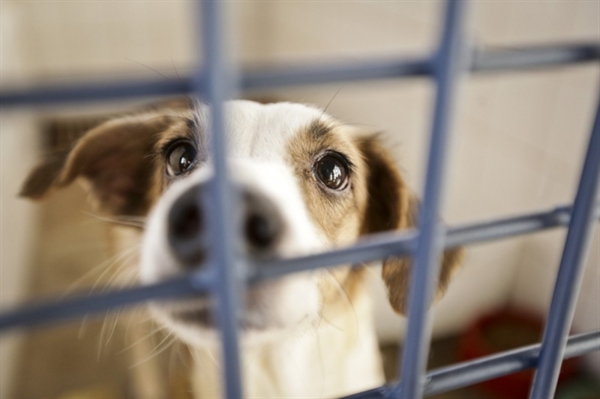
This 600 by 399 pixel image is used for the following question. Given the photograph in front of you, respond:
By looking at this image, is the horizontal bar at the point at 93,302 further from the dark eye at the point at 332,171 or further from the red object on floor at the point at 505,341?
the red object on floor at the point at 505,341

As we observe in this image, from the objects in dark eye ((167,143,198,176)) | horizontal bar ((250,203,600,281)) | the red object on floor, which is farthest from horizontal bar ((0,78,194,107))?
the red object on floor

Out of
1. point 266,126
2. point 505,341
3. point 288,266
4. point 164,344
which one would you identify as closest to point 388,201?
point 266,126

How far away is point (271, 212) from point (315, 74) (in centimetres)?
16

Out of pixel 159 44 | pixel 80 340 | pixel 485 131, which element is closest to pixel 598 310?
pixel 485 131

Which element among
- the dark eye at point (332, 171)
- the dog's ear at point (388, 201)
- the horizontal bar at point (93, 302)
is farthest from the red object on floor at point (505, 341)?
the horizontal bar at point (93, 302)

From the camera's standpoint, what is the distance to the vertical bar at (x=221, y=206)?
22cm

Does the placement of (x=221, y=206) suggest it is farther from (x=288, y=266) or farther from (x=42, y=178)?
(x=42, y=178)

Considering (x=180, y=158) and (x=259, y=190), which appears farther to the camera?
(x=180, y=158)

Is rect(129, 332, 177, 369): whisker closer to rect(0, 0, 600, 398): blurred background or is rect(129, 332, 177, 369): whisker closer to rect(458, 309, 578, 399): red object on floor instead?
rect(0, 0, 600, 398): blurred background

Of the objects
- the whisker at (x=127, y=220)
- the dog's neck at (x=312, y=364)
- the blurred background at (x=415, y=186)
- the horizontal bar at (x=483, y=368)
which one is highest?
the blurred background at (x=415, y=186)

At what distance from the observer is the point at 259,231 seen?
0.36 meters

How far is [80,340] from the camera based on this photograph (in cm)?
131

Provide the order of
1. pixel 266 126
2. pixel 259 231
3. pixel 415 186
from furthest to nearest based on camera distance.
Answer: pixel 415 186, pixel 266 126, pixel 259 231

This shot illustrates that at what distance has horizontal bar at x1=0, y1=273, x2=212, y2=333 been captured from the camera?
24 cm
